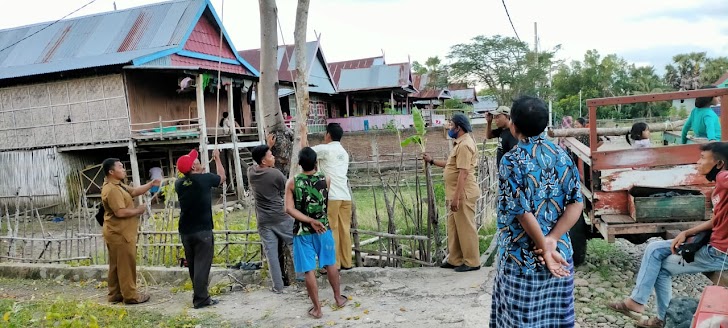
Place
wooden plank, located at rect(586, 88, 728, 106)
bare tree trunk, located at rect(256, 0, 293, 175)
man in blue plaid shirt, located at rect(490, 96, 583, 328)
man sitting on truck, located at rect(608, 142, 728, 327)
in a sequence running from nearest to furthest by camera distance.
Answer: man in blue plaid shirt, located at rect(490, 96, 583, 328), man sitting on truck, located at rect(608, 142, 728, 327), wooden plank, located at rect(586, 88, 728, 106), bare tree trunk, located at rect(256, 0, 293, 175)

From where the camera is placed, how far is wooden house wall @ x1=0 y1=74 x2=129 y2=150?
48.9ft

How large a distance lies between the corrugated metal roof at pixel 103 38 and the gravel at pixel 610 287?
1360 cm

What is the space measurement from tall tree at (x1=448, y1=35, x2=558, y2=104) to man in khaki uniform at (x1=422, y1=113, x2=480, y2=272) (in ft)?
103

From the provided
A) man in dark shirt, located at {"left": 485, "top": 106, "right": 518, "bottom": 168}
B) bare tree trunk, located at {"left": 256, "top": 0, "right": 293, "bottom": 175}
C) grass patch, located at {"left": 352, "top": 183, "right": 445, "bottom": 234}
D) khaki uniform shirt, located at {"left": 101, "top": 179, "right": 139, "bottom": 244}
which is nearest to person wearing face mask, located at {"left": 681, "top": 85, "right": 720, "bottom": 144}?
man in dark shirt, located at {"left": 485, "top": 106, "right": 518, "bottom": 168}

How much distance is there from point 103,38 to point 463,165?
51.7 ft

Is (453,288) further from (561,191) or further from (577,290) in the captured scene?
(561,191)

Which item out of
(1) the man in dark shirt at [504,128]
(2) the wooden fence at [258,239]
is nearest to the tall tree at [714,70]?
(2) the wooden fence at [258,239]

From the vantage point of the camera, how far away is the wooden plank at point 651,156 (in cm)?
443

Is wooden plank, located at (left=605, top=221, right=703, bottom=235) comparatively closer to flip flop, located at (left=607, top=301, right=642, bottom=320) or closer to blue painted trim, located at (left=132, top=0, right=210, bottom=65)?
flip flop, located at (left=607, top=301, right=642, bottom=320)

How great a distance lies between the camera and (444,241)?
6242mm

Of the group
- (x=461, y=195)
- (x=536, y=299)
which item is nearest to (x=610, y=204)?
(x=461, y=195)

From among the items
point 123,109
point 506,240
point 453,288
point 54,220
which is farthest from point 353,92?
point 506,240

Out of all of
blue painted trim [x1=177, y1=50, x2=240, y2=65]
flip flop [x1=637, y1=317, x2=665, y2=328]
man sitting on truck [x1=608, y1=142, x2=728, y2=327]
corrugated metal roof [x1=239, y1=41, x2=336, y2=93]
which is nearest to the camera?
man sitting on truck [x1=608, y1=142, x2=728, y2=327]

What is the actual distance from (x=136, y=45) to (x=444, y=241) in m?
13.7
